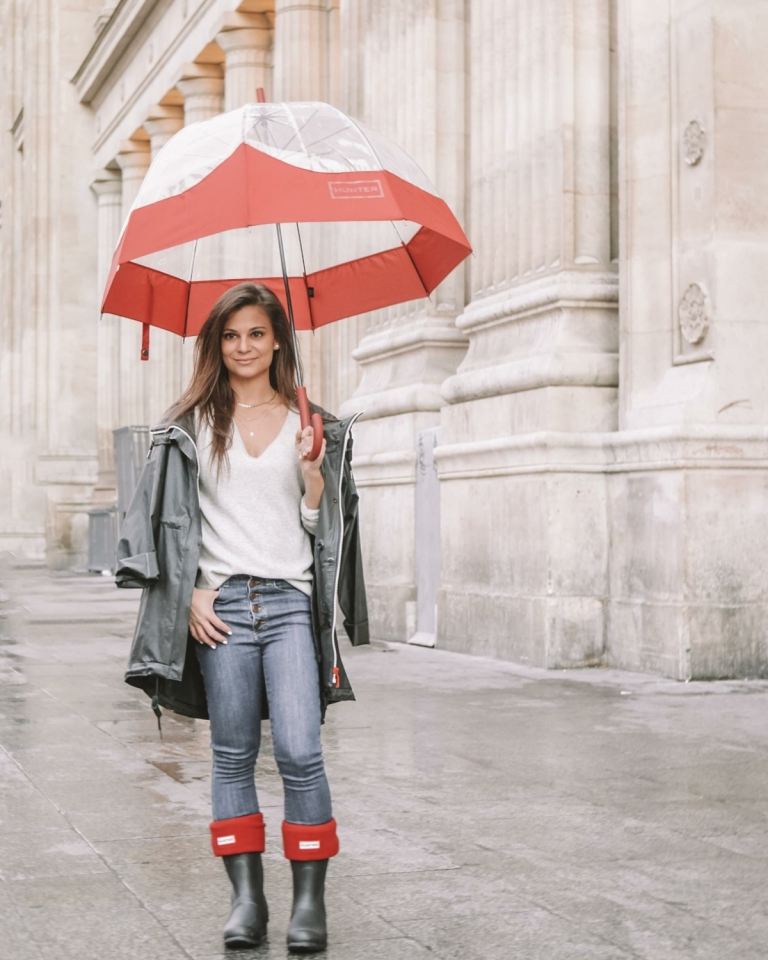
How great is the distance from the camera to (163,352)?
27.0m

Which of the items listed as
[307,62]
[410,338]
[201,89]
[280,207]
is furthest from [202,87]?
[280,207]

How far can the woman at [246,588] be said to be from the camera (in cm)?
429

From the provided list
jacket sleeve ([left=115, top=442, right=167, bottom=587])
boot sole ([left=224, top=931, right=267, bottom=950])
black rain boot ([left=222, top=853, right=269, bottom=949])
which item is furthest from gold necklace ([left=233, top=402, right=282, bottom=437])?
boot sole ([left=224, top=931, right=267, bottom=950])

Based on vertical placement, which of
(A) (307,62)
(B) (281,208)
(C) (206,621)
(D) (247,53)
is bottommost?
(C) (206,621)

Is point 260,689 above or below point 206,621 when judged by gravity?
below

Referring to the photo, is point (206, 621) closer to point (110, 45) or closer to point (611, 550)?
point (611, 550)

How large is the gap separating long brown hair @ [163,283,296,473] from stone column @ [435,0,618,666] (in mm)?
6321

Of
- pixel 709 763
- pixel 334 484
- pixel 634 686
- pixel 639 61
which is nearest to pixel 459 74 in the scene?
pixel 639 61

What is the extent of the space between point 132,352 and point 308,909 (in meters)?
26.9

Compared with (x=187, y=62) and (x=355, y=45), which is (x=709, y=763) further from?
(x=187, y=62)

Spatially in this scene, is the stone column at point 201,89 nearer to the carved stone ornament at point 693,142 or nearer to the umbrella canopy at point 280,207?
the carved stone ornament at point 693,142

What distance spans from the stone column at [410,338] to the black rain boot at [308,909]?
29.4ft

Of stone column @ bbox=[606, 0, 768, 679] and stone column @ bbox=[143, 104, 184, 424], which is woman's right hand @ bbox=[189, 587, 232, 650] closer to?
stone column @ bbox=[606, 0, 768, 679]

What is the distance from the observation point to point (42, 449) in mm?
34656
